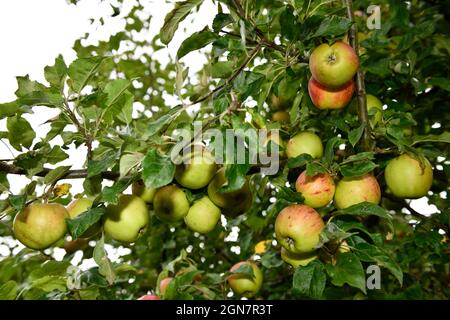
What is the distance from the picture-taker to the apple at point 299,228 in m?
1.71

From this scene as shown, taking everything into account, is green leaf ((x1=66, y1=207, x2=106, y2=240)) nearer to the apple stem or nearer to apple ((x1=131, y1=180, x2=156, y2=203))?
apple ((x1=131, y1=180, x2=156, y2=203))

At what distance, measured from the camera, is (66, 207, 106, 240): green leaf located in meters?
1.57

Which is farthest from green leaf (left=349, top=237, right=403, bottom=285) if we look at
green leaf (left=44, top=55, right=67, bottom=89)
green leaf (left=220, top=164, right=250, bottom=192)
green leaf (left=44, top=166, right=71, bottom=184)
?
green leaf (left=44, top=55, right=67, bottom=89)

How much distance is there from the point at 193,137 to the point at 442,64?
5.16 ft

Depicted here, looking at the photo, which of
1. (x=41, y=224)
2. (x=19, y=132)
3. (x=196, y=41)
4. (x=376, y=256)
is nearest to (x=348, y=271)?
(x=376, y=256)

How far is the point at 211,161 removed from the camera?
1.74 metres

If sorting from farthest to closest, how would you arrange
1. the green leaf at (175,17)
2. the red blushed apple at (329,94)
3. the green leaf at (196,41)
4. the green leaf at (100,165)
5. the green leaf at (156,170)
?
1. the red blushed apple at (329,94)
2. the green leaf at (196,41)
3. the green leaf at (175,17)
4. the green leaf at (100,165)
5. the green leaf at (156,170)

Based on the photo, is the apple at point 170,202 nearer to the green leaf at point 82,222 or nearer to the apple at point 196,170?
the apple at point 196,170

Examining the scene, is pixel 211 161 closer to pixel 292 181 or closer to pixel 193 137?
pixel 193 137

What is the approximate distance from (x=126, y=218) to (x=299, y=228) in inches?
23.8

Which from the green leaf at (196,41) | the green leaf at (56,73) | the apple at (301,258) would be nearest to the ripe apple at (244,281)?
the apple at (301,258)

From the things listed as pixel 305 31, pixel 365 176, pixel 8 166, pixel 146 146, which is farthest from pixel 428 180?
pixel 8 166

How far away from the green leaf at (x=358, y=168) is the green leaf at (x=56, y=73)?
3.26ft

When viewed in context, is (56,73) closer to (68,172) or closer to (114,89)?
(114,89)
